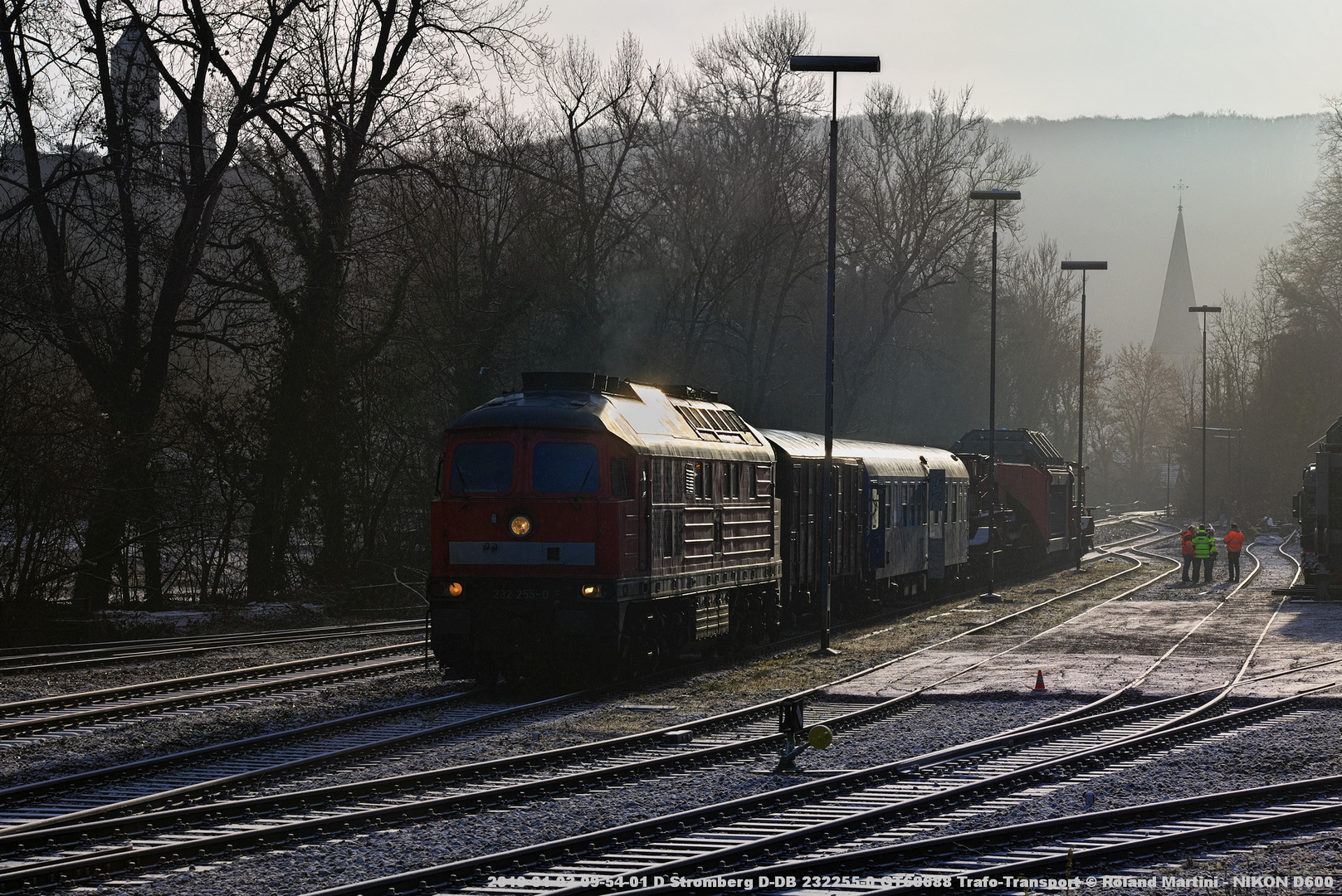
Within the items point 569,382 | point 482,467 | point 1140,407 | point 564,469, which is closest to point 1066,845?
point 564,469

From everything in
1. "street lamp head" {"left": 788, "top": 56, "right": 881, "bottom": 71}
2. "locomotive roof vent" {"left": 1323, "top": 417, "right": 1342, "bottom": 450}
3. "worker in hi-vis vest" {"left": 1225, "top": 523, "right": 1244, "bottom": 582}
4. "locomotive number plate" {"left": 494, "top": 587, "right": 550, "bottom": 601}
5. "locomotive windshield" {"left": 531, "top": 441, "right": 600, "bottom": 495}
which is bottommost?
"worker in hi-vis vest" {"left": 1225, "top": 523, "right": 1244, "bottom": 582}

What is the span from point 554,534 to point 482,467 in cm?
122

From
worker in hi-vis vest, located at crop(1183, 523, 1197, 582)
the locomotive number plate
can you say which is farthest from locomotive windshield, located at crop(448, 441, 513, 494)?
worker in hi-vis vest, located at crop(1183, 523, 1197, 582)

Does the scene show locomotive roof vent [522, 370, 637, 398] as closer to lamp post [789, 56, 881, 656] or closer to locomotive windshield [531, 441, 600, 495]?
locomotive windshield [531, 441, 600, 495]

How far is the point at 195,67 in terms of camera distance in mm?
29594

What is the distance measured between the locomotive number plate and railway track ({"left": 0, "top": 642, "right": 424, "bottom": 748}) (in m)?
2.92

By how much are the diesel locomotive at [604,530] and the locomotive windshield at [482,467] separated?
14 millimetres

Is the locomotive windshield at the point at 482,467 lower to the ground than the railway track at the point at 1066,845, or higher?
higher

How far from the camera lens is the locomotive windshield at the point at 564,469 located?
56.3 ft

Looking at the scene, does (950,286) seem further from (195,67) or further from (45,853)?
(45,853)

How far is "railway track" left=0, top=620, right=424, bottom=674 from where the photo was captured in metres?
19.4

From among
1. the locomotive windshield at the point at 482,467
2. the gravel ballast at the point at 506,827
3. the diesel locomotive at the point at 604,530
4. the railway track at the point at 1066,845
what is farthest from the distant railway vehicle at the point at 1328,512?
the railway track at the point at 1066,845

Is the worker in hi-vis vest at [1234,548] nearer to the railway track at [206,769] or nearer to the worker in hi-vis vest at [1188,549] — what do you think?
the worker in hi-vis vest at [1188,549]

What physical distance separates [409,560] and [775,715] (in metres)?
19.1
